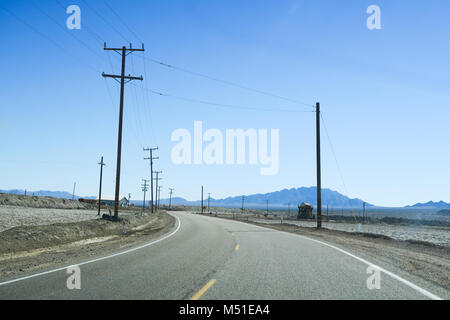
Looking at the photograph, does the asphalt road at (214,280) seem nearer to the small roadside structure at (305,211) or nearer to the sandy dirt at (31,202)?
the small roadside structure at (305,211)

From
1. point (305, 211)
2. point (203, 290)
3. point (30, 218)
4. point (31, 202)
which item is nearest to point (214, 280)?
point (203, 290)

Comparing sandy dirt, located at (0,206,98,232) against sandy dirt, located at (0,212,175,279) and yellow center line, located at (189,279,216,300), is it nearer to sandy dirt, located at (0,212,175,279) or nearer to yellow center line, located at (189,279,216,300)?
sandy dirt, located at (0,212,175,279)

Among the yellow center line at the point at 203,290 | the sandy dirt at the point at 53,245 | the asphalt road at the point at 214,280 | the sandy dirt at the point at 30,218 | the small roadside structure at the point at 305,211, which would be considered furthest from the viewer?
the small roadside structure at the point at 305,211

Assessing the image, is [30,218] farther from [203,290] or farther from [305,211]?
[305,211]

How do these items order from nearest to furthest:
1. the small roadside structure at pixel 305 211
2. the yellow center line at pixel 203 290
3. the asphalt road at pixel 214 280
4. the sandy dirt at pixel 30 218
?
the yellow center line at pixel 203 290 < the asphalt road at pixel 214 280 < the sandy dirt at pixel 30 218 < the small roadside structure at pixel 305 211

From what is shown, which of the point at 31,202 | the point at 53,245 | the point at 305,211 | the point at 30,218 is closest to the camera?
the point at 53,245

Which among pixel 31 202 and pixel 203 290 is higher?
pixel 203 290

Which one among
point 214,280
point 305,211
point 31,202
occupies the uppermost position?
point 214,280

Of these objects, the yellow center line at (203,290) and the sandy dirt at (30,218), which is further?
the sandy dirt at (30,218)

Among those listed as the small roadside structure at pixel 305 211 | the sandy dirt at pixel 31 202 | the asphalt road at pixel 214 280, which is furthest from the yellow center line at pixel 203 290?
the sandy dirt at pixel 31 202


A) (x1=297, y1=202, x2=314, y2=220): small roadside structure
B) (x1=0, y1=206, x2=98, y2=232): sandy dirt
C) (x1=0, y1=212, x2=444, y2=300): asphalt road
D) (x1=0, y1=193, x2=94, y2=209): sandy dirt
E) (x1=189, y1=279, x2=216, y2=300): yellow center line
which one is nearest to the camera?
(x1=189, y1=279, x2=216, y2=300): yellow center line

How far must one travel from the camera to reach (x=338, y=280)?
762 centimetres

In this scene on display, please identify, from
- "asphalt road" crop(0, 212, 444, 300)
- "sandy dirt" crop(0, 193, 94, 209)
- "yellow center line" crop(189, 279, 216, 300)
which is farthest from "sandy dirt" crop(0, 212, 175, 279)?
"sandy dirt" crop(0, 193, 94, 209)
